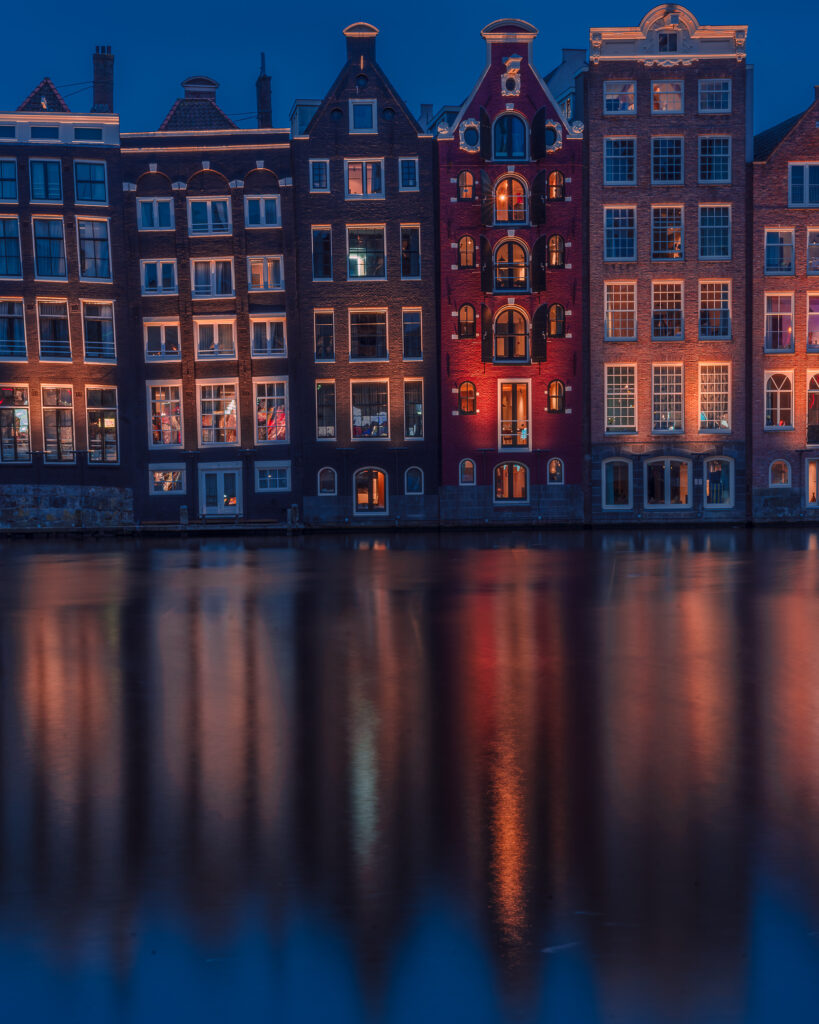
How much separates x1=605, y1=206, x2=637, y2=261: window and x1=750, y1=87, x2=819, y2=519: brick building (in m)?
6.37

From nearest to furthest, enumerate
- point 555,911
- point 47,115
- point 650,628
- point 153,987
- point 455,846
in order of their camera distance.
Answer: point 153,987 < point 555,911 < point 455,846 < point 650,628 < point 47,115

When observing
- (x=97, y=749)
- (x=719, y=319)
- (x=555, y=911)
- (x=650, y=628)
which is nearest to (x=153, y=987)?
(x=555, y=911)

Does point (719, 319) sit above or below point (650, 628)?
above

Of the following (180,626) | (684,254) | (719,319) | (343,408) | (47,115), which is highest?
(47,115)

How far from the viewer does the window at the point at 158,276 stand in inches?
2133

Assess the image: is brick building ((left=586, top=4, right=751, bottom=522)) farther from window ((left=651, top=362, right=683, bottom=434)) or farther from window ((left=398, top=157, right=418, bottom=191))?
window ((left=398, top=157, right=418, bottom=191))

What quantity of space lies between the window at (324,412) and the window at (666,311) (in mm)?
17302

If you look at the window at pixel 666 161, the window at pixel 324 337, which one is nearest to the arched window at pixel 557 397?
the window at pixel 324 337

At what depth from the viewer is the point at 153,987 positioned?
6.08m

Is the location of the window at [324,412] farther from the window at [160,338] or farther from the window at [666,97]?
the window at [666,97]

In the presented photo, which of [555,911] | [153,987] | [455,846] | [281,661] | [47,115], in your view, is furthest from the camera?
[47,115]

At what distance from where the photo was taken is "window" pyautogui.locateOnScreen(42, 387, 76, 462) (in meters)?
53.1

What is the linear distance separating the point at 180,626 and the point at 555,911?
1472 centimetres

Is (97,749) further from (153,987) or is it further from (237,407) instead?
(237,407)
